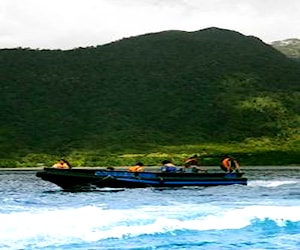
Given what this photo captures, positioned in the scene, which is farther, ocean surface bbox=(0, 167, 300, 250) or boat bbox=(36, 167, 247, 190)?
boat bbox=(36, 167, 247, 190)

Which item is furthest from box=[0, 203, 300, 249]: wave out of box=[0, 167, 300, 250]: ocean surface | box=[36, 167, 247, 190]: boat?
box=[36, 167, 247, 190]: boat

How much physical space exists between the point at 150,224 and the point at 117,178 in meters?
29.1

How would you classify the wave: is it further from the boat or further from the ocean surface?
the boat

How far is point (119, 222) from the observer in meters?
31.2

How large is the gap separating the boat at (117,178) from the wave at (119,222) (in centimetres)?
1982

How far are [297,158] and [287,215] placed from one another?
108 metres

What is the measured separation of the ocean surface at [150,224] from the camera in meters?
26.0

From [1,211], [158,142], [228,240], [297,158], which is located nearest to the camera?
[228,240]

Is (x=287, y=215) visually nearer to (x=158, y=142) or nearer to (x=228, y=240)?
(x=228, y=240)

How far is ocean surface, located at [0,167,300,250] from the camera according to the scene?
26000mm

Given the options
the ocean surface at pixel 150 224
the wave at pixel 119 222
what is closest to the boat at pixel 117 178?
the ocean surface at pixel 150 224

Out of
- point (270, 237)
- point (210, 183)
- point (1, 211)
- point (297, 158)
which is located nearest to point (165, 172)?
point (210, 183)

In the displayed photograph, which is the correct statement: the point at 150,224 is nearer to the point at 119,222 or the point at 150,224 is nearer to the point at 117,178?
the point at 119,222

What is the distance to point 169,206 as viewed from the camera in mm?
40281
